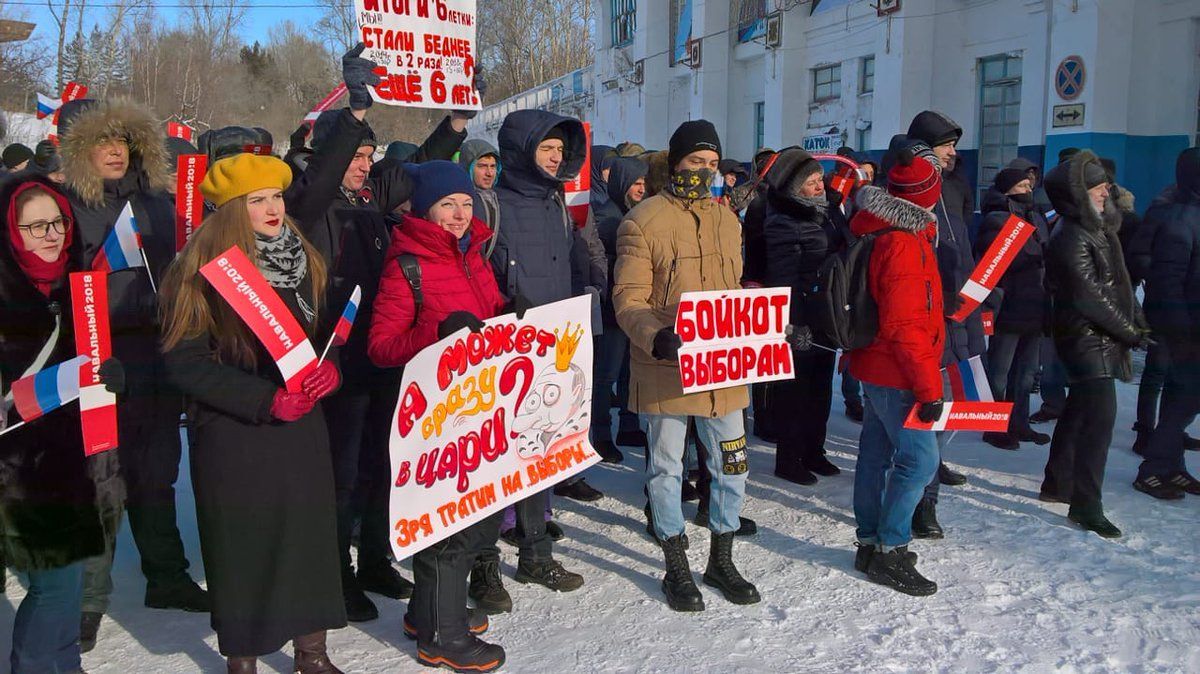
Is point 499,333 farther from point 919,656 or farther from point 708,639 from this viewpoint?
point 919,656

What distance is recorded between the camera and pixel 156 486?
4.04m

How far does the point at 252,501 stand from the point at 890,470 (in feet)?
9.33

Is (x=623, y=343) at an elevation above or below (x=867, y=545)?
above

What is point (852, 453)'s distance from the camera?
6383mm

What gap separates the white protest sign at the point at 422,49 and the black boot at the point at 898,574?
10.5ft

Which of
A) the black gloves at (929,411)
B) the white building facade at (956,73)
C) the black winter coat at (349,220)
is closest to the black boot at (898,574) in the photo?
the black gloves at (929,411)

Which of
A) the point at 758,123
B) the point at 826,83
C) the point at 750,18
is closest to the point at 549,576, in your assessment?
the point at 826,83

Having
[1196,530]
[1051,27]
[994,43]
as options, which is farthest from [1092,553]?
[994,43]

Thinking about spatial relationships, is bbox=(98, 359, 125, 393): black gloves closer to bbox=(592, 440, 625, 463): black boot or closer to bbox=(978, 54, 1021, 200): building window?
bbox=(592, 440, 625, 463): black boot

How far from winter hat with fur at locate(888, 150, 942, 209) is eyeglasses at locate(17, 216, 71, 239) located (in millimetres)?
3339

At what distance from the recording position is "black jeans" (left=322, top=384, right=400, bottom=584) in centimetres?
388

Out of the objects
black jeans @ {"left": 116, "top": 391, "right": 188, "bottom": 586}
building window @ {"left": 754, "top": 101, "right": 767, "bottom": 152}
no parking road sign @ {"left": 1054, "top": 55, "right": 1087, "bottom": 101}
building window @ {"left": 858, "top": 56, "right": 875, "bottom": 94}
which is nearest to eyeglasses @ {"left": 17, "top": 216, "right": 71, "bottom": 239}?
black jeans @ {"left": 116, "top": 391, "right": 188, "bottom": 586}

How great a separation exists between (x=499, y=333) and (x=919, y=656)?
202cm

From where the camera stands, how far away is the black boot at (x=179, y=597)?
13.1 feet
